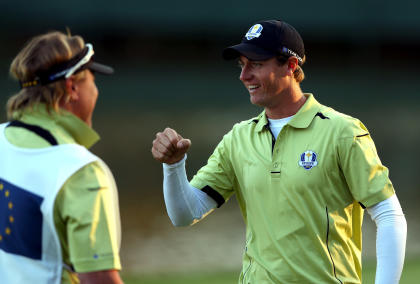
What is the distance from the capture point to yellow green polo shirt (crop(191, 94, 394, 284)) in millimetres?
3473

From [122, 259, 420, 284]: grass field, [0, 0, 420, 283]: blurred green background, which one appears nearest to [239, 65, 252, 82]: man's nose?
[122, 259, 420, 284]: grass field

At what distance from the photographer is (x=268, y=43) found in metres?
3.79

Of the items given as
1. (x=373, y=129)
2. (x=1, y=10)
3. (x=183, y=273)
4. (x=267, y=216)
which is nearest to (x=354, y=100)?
(x=373, y=129)

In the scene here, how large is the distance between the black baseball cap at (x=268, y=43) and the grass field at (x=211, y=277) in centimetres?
367

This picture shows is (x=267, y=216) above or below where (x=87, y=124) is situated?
below

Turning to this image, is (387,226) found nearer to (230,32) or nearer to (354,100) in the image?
(354,100)

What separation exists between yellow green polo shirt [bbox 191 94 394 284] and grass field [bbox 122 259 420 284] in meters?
3.55

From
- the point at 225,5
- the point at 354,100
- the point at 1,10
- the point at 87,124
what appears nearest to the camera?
the point at 87,124

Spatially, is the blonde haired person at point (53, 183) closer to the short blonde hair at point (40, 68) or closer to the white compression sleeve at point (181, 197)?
the short blonde hair at point (40, 68)

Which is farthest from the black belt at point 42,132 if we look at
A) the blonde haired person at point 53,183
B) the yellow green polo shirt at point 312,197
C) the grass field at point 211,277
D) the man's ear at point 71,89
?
the grass field at point 211,277

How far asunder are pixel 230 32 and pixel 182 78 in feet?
8.60

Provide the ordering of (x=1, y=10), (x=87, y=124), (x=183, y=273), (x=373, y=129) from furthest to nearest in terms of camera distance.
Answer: (x=1, y=10) < (x=373, y=129) < (x=183, y=273) < (x=87, y=124)

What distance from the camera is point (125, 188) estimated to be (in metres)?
11.9

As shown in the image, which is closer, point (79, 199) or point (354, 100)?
point (79, 199)
